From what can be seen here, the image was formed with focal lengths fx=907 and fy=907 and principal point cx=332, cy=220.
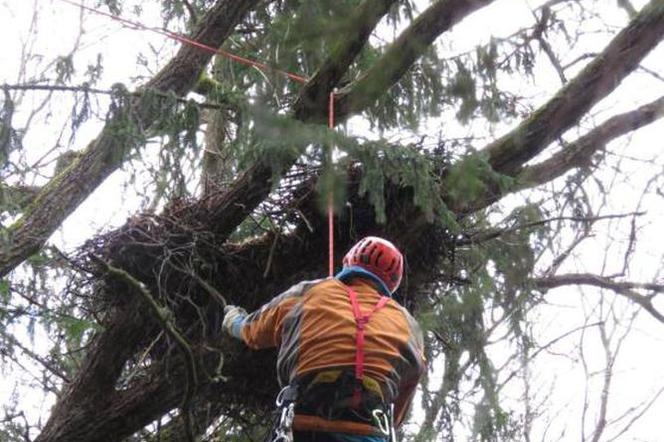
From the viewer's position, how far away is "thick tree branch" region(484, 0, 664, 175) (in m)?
5.19

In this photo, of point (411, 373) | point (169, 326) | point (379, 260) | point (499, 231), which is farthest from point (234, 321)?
point (499, 231)

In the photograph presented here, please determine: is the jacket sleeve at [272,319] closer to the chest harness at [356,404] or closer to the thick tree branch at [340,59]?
the chest harness at [356,404]

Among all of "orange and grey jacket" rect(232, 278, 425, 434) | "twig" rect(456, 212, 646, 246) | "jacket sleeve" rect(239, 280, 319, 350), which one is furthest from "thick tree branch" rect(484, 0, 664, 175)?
"jacket sleeve" rect(239, 280, 319, 350)

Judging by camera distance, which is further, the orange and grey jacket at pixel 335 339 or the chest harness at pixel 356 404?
the orange and grey jacket at pixel 335 339

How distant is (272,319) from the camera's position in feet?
13.4

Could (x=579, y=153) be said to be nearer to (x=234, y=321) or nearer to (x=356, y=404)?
(x=234, y=321)

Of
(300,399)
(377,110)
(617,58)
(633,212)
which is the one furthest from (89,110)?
(633,212)

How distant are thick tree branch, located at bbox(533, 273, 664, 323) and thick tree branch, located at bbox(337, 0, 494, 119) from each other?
249 cm

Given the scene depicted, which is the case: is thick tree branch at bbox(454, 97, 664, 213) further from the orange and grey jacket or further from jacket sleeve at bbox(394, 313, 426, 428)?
the orange and grey jacket

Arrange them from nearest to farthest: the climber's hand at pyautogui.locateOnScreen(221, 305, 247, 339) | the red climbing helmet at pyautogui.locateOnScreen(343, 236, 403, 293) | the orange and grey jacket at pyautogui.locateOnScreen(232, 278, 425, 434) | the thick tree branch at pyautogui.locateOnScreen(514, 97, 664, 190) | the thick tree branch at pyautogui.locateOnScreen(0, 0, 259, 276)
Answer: the orange and grey jacket at pyautogui.locateOnScreen(232, 278, 425, 434)
the red climbing helmet at pyautogui.locateOnScreen(343, 236, 403, 293)
the climber's hand at pyautogui.locateOnScreen(221, 305, 247, 339)
the thick tree branch at pyautogui.locateOnScreen(0, 0, 259, 276)
the thick tree branch at pyautogui.locateOnScreen(514, 97, 664, 190)

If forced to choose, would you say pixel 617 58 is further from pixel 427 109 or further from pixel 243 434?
pixel 243 434

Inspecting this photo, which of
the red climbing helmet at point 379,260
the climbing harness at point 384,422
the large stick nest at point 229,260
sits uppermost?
the large stick nest at point 229,260

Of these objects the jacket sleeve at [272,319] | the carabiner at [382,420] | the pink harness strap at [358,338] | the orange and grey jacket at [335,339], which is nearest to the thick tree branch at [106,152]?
the jacket sleeve at [272,319]

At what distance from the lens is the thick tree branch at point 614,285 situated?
269 inches
